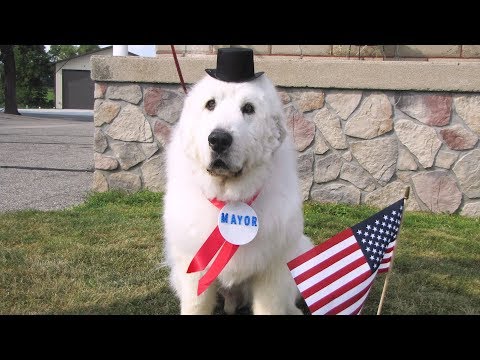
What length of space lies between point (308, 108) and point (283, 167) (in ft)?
10.4

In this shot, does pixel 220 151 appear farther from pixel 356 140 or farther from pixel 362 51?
pixel 362 51

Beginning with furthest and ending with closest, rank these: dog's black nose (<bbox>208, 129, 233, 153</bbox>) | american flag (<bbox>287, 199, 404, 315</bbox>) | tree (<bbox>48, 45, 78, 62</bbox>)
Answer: tree (<bbox>48, 45, 78, 62</bbox>) → american flag (<bbox>287, 199, 404, 315</bbox>) → dog's black nose (<bbox>208, 129, 233, 153</bbox>)

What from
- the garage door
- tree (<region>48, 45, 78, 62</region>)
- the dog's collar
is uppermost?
tree (<region>48, 45, 78, 62</region>)

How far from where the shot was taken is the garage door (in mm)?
40531

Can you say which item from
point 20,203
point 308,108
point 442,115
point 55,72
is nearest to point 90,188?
point 20,203

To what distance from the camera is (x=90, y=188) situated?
6.96m

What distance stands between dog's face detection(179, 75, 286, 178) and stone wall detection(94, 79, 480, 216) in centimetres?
321

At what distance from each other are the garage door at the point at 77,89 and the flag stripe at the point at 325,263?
40547 millimetres

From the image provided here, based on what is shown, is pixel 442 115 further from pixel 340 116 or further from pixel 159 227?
pixel 159 227

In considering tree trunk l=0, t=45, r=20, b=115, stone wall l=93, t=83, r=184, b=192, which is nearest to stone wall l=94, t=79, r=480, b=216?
stone wall l=93, t=83, r=184, b=192

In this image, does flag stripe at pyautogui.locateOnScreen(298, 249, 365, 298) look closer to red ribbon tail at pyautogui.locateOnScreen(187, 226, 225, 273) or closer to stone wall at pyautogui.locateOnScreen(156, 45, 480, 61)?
red ribbon tail at pyautogui.locateOnScreen(187, 226, 225, 273)

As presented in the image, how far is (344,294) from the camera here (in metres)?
2.63

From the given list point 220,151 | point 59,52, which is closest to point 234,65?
point 220,151

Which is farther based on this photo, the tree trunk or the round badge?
the tree trunk
